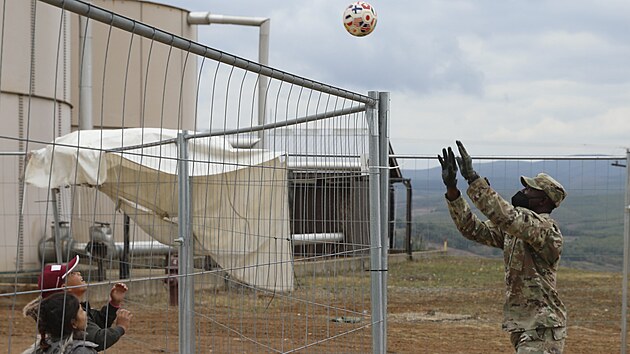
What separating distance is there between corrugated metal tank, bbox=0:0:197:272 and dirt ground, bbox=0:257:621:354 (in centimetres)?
127

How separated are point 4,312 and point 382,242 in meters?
9.01

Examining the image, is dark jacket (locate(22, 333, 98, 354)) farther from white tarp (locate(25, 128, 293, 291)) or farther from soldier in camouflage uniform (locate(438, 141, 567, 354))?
soldier in camouflage uniform (locate(438, 141, 567, 354))

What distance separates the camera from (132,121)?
17.4 m

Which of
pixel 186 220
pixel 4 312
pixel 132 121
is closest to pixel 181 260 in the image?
pixel 186 220

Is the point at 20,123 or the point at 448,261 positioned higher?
the point at 20,123

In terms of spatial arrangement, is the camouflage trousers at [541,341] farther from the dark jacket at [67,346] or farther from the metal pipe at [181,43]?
the dark jacket at [67,346]

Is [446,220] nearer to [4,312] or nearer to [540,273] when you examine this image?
[4,312]

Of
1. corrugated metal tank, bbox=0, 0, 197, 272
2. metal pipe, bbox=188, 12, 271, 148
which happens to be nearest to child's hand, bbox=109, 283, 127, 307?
corrugated metal tank, bbox=0, 0, 197, 272

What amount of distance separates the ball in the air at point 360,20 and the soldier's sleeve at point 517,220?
8.07 feet

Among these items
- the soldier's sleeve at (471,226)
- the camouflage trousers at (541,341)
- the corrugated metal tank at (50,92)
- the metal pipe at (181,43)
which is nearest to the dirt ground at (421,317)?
the soldier's sleeve at (471,226)

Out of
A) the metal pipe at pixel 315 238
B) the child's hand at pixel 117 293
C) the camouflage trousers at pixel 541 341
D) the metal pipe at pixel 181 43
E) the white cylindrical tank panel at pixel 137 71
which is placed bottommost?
the camouflage trousers at pixel 541 341

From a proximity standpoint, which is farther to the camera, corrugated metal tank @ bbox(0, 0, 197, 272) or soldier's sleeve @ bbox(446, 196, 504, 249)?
corrugated metal tank @ bbox(0, 0, 197, 272)

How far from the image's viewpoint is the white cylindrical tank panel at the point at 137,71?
16.9 m

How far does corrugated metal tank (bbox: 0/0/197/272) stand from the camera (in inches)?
495
